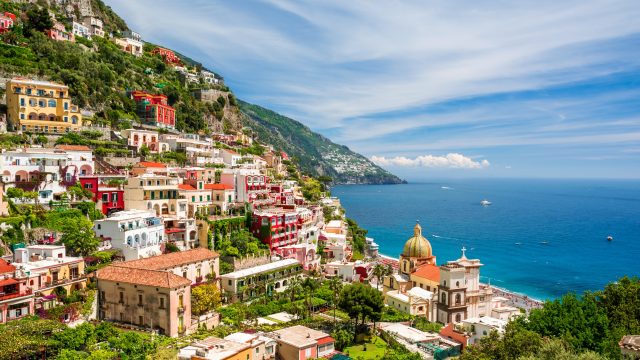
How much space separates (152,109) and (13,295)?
53352mm

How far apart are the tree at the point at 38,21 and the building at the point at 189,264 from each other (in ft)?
187

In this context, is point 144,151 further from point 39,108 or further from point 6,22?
point 6,22

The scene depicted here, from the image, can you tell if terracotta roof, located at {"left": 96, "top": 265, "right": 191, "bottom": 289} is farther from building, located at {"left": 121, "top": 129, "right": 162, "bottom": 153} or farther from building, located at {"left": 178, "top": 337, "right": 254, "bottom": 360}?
building, located at {"left": 121, "top": 129, "right": 162, "bottom": 153}

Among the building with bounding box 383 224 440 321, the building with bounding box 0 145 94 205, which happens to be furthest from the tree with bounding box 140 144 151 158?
the building with bounding box 383 224 440 321

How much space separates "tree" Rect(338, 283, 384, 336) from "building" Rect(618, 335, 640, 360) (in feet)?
65.1

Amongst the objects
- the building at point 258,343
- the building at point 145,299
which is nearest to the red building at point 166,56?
the building at point 145,299

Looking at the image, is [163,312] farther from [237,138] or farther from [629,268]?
[629,268]

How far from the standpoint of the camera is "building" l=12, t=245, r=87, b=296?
35.3m

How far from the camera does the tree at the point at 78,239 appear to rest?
134 feet

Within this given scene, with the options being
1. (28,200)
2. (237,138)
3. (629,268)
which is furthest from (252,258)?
(629,268)

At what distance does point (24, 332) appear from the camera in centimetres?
2973

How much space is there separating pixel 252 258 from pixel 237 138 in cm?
5183

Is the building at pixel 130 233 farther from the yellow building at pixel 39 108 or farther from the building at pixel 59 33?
the building at pixel 59 33

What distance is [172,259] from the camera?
44.5 metres
